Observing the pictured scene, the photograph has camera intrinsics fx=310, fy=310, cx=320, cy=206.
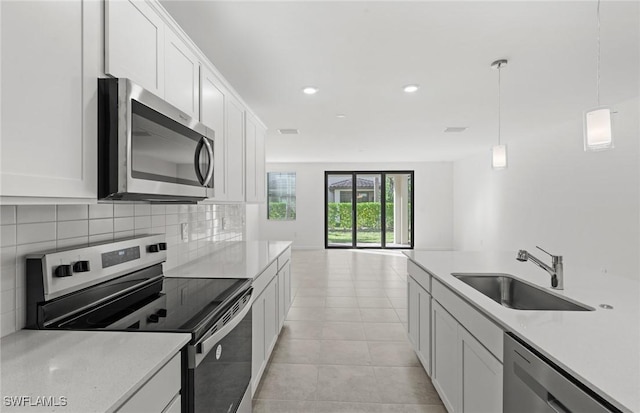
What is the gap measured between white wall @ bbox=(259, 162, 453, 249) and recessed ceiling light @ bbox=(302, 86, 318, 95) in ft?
18.9

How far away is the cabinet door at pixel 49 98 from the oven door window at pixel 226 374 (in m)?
0.79

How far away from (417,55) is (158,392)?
2644mm

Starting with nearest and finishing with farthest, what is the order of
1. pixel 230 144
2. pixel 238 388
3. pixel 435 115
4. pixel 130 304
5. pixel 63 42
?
pixel 63 42
pixel 130 304
pixel 238 388
pixel 230 144
pixel 435 115

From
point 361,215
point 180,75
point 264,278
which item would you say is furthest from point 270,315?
point 361,215

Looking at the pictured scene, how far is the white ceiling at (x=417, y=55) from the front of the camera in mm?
1916

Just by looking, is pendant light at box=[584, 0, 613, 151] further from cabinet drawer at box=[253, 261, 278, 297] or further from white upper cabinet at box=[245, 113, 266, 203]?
white upper cabinet at box=[245, 113, 266, 203]

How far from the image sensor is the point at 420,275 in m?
2.41

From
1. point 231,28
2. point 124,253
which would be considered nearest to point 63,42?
point 124,253

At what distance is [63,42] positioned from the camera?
3.12 feet

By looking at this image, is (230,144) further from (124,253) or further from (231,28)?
(124,253)

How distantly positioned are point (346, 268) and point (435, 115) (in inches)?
139

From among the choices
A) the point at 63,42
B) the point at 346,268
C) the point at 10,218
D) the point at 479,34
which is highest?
the point at 479,34

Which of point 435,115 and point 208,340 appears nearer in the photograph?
point 208,340

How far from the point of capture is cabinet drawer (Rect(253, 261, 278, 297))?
2064mm
